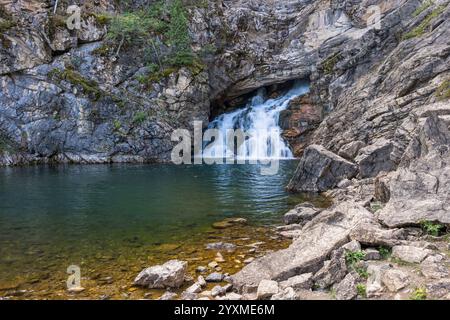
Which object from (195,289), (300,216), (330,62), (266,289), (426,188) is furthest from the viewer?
(330,62)

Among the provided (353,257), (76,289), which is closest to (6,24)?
(76,289)

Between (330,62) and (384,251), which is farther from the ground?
(330,62)

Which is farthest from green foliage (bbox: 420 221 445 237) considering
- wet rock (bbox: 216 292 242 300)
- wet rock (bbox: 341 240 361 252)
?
wet rock (bbox: 216 292 242 300)

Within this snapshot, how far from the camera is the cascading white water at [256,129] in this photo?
4609 cm

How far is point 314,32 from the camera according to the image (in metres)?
50.6

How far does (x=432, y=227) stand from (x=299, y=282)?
3.99 metres

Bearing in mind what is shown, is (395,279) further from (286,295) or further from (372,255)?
(286,295)

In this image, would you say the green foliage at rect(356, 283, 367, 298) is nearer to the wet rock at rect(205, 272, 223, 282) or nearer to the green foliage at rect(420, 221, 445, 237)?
the green foliage at rect(420, 221, 445, 237)

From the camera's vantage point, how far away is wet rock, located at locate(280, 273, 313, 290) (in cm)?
703

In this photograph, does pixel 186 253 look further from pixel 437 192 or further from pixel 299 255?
pixel 437 192

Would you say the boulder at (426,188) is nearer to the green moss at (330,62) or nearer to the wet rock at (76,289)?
the wet rock at (76,289)

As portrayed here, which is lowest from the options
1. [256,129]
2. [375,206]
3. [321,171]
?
[375,206]

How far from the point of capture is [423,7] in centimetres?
3572

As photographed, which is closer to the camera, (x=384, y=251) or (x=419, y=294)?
(x=419, y=294)
